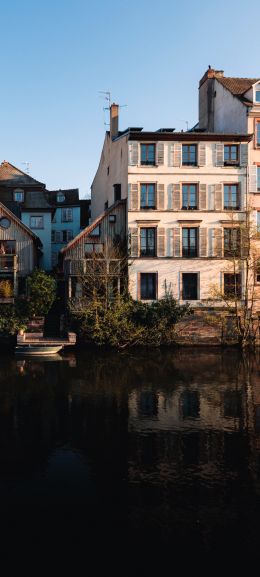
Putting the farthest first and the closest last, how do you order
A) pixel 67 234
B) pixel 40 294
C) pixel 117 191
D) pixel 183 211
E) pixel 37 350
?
pixel 67 234 < pixel 117 191 < pixel 183 211 < pixel 40 294 < pixel 37 350

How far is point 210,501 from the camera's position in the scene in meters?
10.6

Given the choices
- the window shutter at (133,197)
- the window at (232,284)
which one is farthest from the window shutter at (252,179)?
the window shutter at (133,197)

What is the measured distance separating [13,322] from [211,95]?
27.7 meters

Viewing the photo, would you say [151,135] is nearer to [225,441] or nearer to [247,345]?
[247,345]

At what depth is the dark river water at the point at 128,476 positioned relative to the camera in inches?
347

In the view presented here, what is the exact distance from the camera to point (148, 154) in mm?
35750

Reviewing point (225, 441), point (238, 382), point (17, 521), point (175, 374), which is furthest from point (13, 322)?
point (17, 521)

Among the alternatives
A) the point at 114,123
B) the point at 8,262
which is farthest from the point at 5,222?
the point at 114,123

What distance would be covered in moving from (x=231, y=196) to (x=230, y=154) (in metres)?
3.43

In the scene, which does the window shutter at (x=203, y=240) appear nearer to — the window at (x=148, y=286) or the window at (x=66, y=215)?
the window at (x=148, y=286)

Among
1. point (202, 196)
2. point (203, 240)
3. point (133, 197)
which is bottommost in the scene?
point (203, 240)

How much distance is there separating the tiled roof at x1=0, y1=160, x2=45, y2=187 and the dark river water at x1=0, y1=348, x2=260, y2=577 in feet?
97.1

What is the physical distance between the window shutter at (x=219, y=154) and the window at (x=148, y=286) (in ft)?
34.3

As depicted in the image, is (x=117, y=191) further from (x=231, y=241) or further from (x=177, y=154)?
(x=231, y=241)
